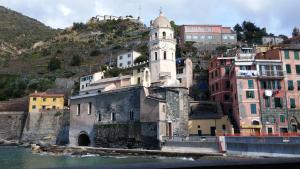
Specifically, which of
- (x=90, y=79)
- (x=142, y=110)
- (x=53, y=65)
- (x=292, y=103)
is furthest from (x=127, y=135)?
(x=53, y=65)

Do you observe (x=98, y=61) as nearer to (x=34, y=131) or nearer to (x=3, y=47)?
(x=34, y=131)

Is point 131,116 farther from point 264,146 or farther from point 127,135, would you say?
point 264,146

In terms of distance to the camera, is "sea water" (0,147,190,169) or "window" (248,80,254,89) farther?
"window" (248,80,254,89)

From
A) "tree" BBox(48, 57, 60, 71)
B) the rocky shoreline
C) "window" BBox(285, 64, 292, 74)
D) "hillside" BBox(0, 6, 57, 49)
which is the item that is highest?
"hillside" BBox(0, 6, 57, 49)

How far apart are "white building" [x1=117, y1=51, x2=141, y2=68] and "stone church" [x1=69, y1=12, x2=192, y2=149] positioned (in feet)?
65.2

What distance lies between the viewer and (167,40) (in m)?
40.5

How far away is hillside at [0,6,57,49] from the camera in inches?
4227

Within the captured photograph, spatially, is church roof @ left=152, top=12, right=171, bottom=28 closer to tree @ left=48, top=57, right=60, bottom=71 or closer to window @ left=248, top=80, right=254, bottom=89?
window @ left=248, top=80, right=254, bottom=89

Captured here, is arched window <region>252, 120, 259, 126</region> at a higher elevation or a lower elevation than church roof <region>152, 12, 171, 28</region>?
lower

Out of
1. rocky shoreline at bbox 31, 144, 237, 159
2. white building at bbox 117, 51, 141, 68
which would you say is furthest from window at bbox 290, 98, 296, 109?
white building at bbox 117, 51, 141, 68

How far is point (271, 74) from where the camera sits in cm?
3419

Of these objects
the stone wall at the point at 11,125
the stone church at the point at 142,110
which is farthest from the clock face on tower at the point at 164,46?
the stone wall at the point at 11,125

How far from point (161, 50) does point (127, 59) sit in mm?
22593

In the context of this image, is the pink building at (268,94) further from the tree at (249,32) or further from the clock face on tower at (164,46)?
the tree at (249,32)
